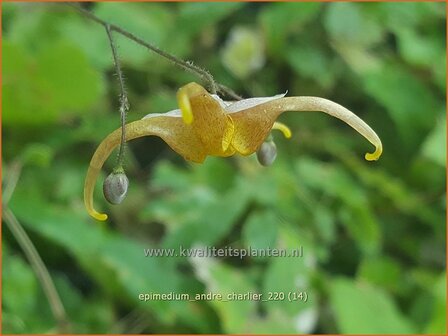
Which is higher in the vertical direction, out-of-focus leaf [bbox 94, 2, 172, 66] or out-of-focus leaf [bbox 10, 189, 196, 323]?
out-of-focus leaf [bbox 94, 2, 172, 66]

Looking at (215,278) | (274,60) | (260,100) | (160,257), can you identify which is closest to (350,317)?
(215,278)

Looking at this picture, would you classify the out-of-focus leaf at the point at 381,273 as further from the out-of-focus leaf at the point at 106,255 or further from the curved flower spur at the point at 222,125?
the curved flower spur at the point at 222,125

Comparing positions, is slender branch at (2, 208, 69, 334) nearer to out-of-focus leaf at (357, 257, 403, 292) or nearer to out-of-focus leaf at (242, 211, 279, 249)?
out-of-focus leaf at (242, 211, 279, 249)

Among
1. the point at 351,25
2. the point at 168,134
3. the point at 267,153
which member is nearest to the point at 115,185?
the point at 168,134

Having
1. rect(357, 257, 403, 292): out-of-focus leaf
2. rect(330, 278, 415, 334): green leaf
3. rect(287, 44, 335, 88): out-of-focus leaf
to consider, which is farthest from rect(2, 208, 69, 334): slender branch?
rect(287, 44, 335, 88): out-of-focus leaf

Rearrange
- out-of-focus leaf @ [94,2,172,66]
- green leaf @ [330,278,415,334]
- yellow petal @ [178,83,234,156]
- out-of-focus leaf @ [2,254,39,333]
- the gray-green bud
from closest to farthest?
yellow petal @ [178,83,234,156]
the gray-green bud
out-of-focus leaf @ [2,254,39,333]
green leaf @ [330,278,415,334]
out-of-focus leaf @ [94,2,172,66]
